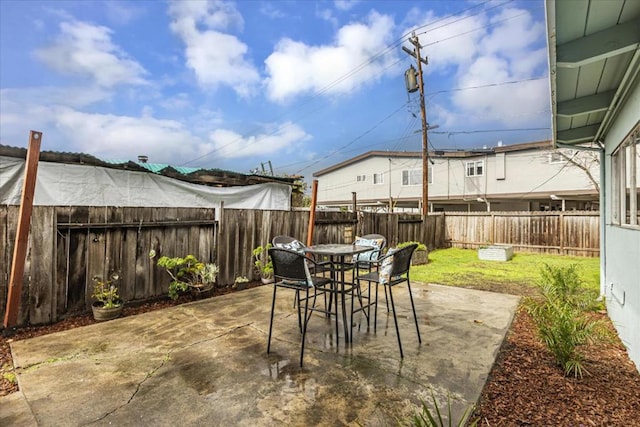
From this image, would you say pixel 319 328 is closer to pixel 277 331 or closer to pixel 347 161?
pixel 277 331

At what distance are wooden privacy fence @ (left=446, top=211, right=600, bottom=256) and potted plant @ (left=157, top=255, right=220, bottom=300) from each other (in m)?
10.5

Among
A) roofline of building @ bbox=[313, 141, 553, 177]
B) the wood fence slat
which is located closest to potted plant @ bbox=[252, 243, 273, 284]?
the wood fence slat

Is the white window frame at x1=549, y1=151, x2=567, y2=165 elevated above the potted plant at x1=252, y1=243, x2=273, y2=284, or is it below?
above

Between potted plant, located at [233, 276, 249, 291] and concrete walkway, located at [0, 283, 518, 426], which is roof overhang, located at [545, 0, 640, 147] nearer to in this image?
concrete walkway, located at [0, 283, 518, 426]

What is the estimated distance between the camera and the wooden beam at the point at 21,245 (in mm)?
3250

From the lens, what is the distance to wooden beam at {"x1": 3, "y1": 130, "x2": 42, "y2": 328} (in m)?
3.25

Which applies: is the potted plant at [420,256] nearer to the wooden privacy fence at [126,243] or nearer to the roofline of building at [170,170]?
the wooden privacy fence at [126,243]

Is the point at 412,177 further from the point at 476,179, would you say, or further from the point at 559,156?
the point at 559,156

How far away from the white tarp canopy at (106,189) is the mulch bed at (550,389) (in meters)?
2.31

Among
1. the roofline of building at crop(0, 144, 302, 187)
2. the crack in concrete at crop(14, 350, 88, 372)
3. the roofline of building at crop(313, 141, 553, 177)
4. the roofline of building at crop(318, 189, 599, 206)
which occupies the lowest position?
the crack in concrete at crop(14, 350, 88, 372)

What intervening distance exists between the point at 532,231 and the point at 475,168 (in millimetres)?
5571

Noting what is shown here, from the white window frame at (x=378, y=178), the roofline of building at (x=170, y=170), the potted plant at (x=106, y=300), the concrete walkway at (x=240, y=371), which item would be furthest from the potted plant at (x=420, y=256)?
the white window frame at (x=378, y=178)

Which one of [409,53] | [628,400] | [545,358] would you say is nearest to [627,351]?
[545,358]

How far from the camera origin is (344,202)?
20.5 meters
